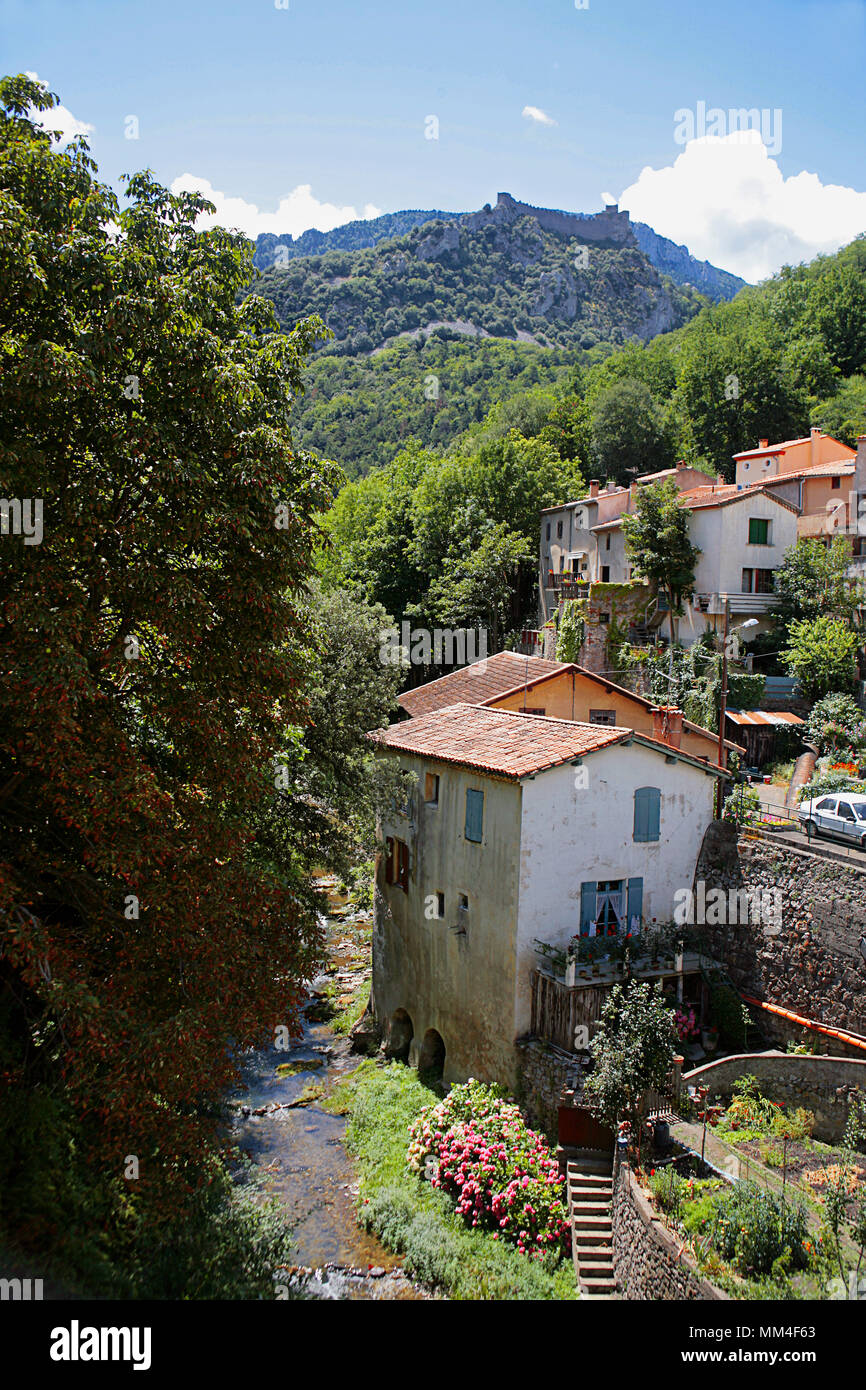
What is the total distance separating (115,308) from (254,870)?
7.34m

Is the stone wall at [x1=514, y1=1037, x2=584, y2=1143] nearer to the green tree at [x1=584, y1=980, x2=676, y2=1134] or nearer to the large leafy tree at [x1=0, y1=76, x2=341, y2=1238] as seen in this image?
the green tree at [x1=584, y1=980, x2=676, y2=1134]

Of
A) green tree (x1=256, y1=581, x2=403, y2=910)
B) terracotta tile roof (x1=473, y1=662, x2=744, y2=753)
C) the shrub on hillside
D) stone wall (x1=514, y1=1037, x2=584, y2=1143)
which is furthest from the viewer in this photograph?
terracotta tile roof (x1=473, y1=662, x2=744, y2=753)

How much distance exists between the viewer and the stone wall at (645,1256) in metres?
11.6

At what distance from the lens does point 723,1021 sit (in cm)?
1847

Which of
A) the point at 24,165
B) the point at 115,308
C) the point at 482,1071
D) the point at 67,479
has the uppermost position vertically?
the point at 24,165

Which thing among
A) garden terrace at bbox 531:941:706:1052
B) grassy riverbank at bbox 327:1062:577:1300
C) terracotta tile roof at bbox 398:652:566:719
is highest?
terracotta tile roof at bbox 398:652:566:719

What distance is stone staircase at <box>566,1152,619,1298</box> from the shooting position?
14086mm

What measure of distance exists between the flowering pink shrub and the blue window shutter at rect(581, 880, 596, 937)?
3702mm

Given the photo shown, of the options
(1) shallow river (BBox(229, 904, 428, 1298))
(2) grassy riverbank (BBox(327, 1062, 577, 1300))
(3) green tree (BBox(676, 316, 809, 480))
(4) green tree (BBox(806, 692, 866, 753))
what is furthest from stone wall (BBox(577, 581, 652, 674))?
(2) grassy riverbank (BBox(327, 1062, 577, 1300))

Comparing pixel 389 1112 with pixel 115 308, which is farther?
pixel 389 1112

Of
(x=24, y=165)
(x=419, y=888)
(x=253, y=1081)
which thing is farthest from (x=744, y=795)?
(x=24, y=165)

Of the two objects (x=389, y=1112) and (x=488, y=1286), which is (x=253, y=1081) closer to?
(x=389, y=1112)

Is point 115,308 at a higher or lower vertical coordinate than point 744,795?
higher
